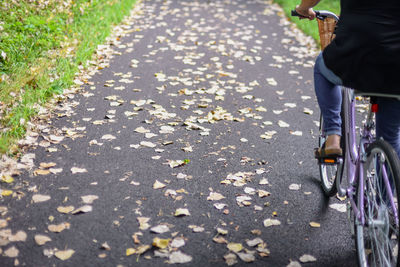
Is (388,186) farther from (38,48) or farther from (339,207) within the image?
(38,48)

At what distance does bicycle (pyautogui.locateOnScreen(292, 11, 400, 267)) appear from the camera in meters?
2.39

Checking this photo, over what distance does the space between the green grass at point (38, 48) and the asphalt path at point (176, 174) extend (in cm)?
25

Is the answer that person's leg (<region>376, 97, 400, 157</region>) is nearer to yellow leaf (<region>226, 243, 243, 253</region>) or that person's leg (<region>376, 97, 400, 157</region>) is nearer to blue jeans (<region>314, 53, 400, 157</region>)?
blue jeans (<region>314, 53, 400, 157</region>)

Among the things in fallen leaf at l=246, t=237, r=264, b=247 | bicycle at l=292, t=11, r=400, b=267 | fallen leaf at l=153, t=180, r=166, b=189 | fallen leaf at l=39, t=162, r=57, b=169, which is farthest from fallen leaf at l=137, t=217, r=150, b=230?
bicycle at l=292, t=11, r=400, b=267

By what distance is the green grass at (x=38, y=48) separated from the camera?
187 inches

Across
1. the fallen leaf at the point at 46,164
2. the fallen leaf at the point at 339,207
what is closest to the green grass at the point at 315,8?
the fallen leaf at the point at 339,207

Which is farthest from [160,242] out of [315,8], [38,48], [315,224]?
[315,8]

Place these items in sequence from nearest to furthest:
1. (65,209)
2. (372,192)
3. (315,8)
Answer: (372,192)
(65,209)
(315,8)

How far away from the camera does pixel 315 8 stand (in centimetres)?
1171

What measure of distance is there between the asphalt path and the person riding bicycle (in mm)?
1061

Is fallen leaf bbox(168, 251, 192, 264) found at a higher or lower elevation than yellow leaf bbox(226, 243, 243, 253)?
higher

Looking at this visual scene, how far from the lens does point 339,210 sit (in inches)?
143

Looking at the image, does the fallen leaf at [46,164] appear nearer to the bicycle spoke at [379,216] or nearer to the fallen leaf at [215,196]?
the fallen leaf at [215,196]

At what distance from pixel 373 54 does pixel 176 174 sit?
2.15m
